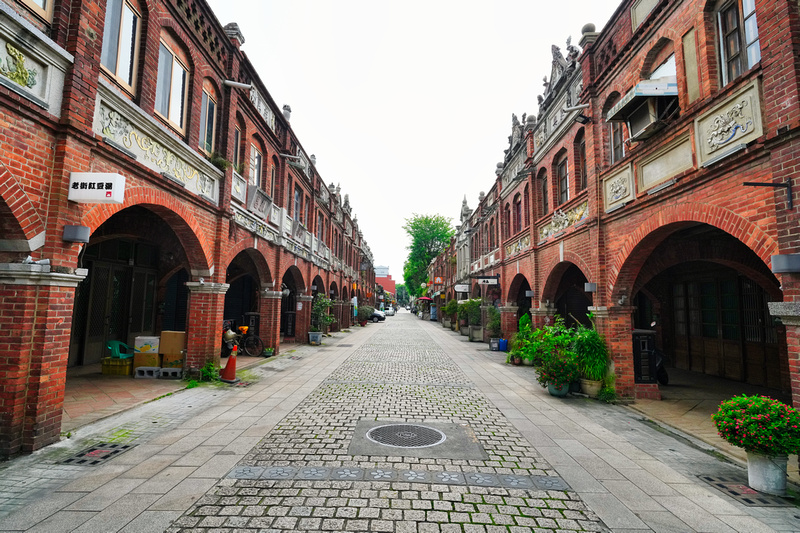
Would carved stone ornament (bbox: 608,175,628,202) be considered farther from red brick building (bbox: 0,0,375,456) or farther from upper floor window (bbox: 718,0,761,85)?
red brick building (bbox: 0,0,375,456)

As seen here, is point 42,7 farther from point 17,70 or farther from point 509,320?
point 509,320

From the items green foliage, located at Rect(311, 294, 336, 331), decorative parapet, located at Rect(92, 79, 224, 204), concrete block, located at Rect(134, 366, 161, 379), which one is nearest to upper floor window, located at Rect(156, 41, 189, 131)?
decorative parapet, located at Rect(92, 79, 224, 204)

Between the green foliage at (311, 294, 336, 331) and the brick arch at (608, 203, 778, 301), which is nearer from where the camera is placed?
the brick arch at (608, 203, 778, 301)

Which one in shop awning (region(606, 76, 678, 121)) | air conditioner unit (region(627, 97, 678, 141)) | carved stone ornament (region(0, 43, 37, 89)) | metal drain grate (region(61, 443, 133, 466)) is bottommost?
metal drain grate (region(61, 443, 133, 466))

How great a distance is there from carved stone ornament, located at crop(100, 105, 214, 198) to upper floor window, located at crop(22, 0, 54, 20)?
A: 1.16m

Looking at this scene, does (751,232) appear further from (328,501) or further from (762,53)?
(328,501)

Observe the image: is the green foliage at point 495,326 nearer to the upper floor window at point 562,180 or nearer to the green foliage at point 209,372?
the upper floor window at point 562,180

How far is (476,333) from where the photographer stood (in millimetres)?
21656

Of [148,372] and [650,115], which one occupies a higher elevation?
[650,115]

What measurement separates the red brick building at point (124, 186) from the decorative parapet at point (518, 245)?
902cm

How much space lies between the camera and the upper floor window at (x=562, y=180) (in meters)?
11.8

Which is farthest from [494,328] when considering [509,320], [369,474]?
[369,474]

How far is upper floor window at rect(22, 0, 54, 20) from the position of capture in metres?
4.80

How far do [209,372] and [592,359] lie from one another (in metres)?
8.72
